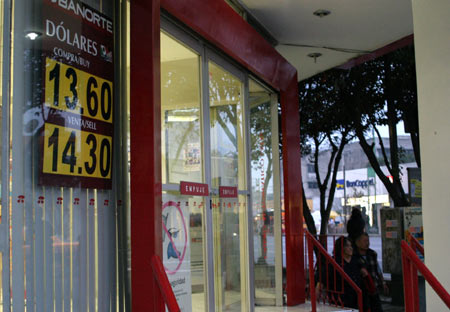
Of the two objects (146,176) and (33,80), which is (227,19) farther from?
(33,80)

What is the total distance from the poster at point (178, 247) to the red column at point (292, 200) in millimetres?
2519

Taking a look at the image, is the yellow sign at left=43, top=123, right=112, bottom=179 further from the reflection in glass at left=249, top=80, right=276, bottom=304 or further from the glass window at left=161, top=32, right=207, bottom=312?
the reflection in glass at left=249, top=80, right=276, bottom=304

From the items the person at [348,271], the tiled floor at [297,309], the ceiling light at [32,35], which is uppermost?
the ceiling light at [32,35]

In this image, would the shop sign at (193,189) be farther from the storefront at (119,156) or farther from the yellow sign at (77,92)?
the yellow sign at (77,92)

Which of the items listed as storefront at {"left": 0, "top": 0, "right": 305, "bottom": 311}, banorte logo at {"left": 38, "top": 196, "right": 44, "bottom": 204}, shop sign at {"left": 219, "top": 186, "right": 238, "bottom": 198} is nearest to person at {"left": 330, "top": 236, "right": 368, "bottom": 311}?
storefront at {"left": 0, "top": 0, "right": 305, "bottom": 311}

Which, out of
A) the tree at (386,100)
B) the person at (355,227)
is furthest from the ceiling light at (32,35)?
the tree at (386,100)

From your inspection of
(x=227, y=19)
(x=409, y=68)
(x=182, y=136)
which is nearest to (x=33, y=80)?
(x=182, y=136)

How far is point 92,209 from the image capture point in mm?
3396

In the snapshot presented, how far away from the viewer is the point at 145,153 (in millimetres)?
3578

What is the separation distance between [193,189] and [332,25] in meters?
3.15

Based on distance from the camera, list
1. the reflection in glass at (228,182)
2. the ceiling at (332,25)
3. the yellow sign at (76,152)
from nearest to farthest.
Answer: the yellow sign at (76,152) < the reflection in glass at (228,182) < the ceiling at (332,25)

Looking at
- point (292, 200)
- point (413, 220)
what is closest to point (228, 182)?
point (292, 200)

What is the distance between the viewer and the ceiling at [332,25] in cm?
605

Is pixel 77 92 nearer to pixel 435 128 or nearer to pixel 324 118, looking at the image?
pixel 435 128
